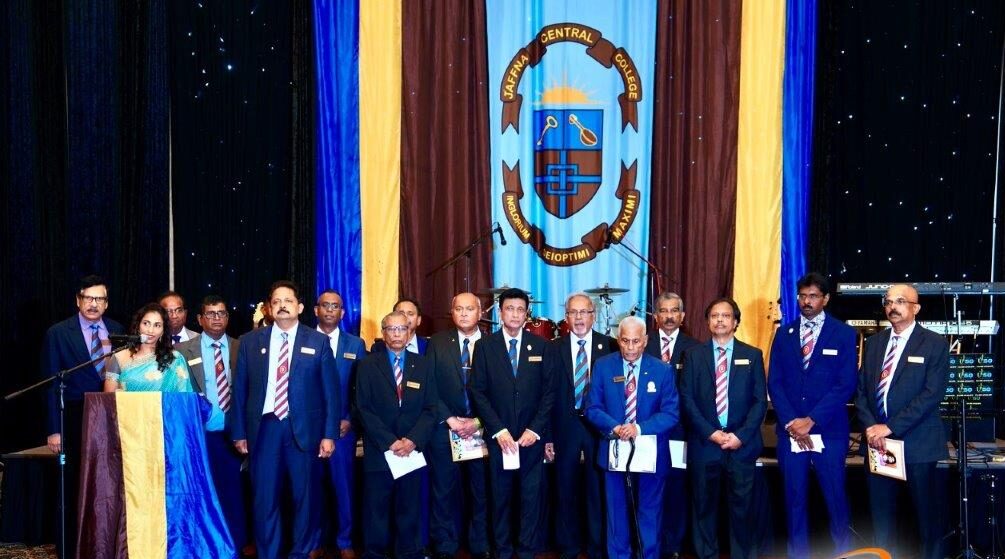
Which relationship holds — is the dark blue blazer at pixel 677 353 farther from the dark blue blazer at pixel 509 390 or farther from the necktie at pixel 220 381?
the necktie at pixel 220 381

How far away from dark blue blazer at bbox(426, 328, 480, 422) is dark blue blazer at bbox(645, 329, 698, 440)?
1138mm

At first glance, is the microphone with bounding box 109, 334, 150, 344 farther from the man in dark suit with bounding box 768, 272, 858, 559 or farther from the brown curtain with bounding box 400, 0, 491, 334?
the man in dark suit with bounding box 768, 272, 858, 559

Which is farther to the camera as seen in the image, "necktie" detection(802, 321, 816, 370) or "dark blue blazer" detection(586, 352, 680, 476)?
"necktie" detection(802, 321, 816, 370)

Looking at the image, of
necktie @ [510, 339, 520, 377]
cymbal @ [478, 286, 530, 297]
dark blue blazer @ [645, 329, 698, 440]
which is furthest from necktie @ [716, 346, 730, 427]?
cymbal @ [478, 286, 530, 297]

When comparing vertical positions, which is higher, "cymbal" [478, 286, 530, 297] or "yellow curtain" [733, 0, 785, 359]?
"yellow curtain" [733, 0, 785, 359]

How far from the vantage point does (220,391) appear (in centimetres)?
655

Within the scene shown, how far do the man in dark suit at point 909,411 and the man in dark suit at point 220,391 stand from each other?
397 centimetres

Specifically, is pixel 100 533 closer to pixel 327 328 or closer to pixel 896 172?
pixel 327 328

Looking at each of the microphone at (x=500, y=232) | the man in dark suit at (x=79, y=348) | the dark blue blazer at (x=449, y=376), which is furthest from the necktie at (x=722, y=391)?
the man in dark suit at (x=79, y=348)

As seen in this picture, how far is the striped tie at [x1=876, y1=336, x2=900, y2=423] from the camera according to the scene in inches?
237

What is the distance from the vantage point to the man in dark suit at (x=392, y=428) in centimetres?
614

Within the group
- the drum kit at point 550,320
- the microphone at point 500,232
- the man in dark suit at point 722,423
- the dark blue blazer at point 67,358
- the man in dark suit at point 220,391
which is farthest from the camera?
the microphone at point 500,232

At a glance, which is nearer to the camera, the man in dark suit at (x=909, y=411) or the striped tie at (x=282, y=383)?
the man in dark suit at (x=909, y=411)

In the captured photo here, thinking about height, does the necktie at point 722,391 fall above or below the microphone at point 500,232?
below
